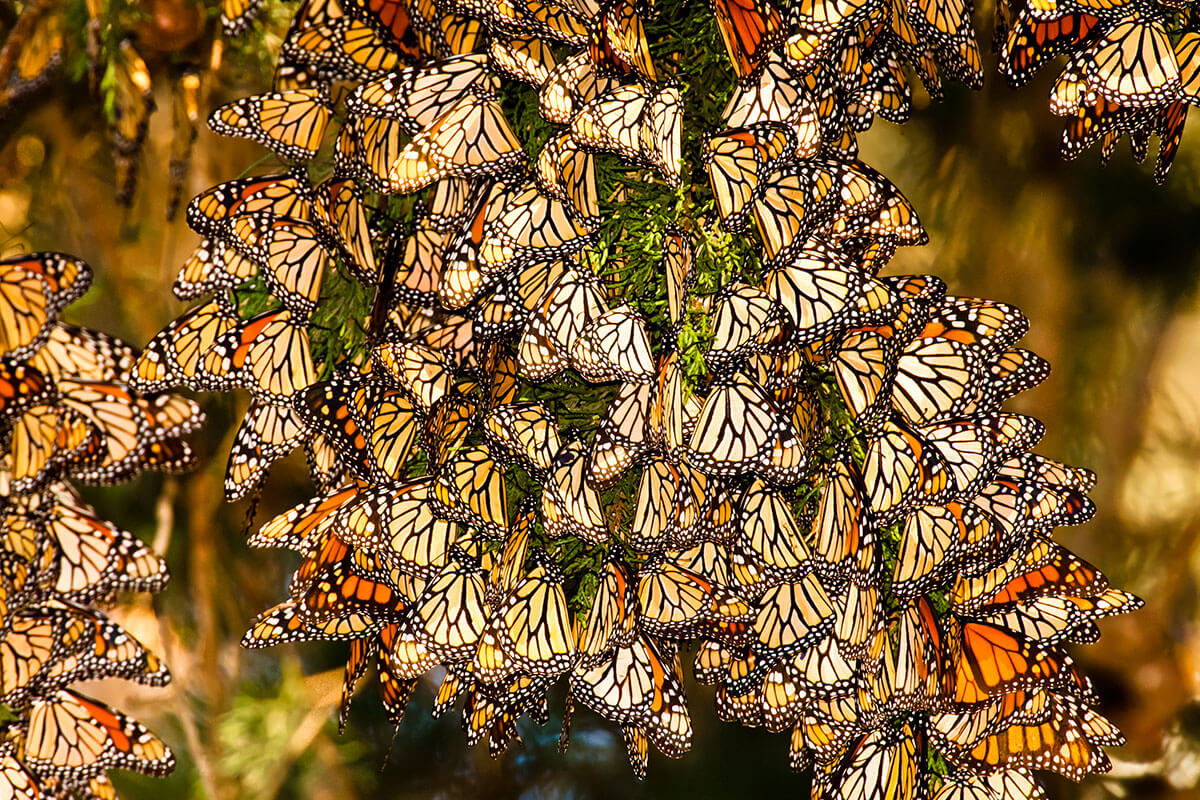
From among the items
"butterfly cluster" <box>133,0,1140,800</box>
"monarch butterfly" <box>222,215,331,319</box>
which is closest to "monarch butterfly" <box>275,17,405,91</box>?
"butterfly cluster" <box>133,0,1140,800</box>

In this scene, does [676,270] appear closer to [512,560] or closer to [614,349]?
[614,349]

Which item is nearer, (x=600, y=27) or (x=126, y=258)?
(x=600, y=27)

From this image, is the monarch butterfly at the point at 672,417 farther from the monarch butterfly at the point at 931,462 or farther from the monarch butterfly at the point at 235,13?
the monarch butterfly at the point at 235,13

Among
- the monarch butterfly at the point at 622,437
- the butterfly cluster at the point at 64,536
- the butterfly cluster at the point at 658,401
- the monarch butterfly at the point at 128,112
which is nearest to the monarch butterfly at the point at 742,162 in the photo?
the butterfly cluster at the point at 658,401

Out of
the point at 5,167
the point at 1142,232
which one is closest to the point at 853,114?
the point at 1142,232

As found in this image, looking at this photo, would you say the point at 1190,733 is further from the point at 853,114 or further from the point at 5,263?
the point at 5,263

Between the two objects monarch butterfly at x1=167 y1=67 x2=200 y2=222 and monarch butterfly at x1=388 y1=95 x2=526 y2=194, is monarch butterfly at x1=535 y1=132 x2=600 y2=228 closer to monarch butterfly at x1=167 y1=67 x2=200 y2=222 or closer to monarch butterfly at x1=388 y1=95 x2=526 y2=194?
monarch butterfly at x1=388 y1=95 x2=526 y2=194

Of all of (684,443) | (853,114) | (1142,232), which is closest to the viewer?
(684,443)
